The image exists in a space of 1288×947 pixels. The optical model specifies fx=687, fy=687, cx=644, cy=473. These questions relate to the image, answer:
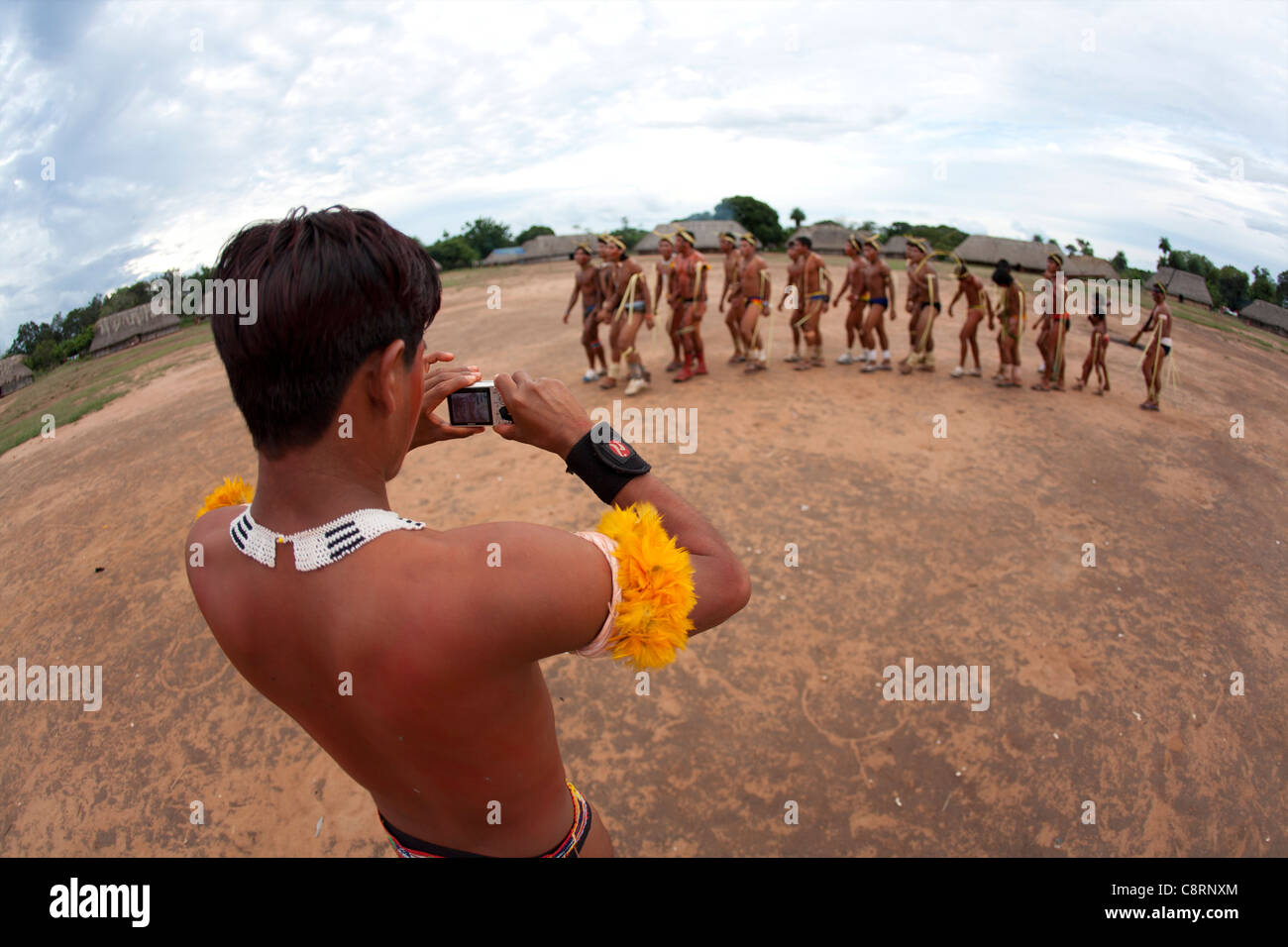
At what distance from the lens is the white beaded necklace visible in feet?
4.15

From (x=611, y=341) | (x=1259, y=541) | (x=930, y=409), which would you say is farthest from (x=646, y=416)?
(x=1259, y=541)

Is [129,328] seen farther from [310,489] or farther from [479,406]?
[310,489]

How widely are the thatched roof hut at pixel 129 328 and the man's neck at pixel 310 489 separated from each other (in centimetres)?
2191

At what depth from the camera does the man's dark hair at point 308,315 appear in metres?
1.17

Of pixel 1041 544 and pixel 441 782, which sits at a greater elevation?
pixel 441 782

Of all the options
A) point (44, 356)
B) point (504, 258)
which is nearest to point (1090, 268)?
point (504, 258)

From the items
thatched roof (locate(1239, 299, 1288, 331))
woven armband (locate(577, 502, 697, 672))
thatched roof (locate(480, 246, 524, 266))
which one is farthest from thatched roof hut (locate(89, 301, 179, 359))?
thatched roof (locate(1239, 299, 1288, 331))

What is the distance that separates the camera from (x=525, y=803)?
63.7 inches

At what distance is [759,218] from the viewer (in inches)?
1390

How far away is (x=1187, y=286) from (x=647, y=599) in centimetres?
2664

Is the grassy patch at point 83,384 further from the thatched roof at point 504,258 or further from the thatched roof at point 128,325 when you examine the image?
the thatched roof at point 504,258

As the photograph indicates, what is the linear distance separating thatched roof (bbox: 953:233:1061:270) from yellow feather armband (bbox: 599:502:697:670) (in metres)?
30.7
